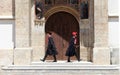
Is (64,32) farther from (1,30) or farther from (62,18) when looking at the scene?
(1,30)

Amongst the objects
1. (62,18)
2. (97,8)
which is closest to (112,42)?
(97,8)

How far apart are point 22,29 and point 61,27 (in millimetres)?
2902

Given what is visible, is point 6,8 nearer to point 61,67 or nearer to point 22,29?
point 22,29

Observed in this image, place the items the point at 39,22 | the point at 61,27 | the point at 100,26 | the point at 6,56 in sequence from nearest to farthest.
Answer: the point at 100,26 < the point at 6,56 < the point at 39,22 < the point at 61,27

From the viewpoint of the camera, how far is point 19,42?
22.0 metres

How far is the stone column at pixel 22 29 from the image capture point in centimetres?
2197

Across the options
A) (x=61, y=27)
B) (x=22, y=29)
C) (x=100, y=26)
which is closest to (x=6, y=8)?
(x=22, y=29)

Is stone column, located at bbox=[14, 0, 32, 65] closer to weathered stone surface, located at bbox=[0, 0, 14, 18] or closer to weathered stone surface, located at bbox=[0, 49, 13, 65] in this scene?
weathered stone surface, located at bbox=[0, 49, 13, 65]

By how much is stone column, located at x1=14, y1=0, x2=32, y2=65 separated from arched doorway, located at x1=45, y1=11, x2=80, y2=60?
2.21m

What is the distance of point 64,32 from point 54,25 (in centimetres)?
71

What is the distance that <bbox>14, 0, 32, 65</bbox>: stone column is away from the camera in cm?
2197

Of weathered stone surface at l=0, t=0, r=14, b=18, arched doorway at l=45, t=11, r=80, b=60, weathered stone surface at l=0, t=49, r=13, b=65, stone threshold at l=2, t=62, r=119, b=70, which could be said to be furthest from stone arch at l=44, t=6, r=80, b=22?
stone threshold at l=2, t=62, r=119, b=70

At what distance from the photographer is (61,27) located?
24062mm

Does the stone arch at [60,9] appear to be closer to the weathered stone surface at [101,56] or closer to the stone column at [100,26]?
the stone column at [100,26]
